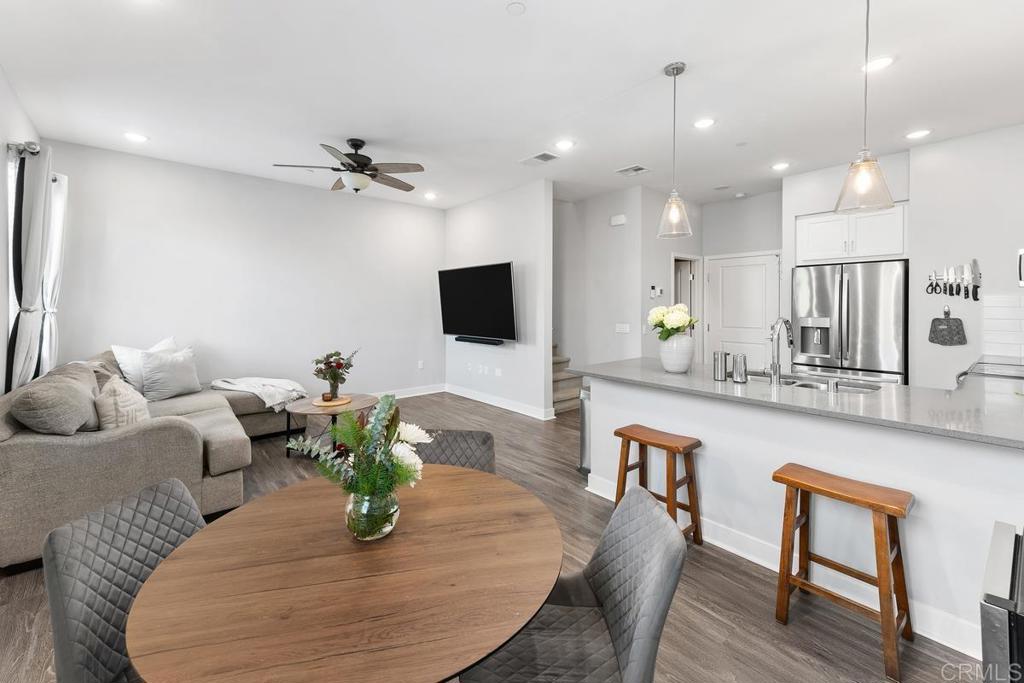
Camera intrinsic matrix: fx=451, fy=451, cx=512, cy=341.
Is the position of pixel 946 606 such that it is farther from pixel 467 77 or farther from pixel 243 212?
pixel 243 212

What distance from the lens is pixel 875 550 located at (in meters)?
1.82

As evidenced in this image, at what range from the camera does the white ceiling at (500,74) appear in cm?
240

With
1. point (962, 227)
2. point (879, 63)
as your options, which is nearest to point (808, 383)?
point (879, 63)

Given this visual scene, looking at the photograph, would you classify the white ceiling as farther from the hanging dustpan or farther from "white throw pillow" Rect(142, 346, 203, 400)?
"white throw pillow" Rect(142, 346, 203, 400)

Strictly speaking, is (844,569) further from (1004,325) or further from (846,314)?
(846,314)

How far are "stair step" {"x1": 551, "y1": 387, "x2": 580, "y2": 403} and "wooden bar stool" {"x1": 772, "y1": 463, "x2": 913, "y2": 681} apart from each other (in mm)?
3918

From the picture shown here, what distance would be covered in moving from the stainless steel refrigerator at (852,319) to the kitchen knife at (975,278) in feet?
1.94

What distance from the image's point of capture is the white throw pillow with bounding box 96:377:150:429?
2.66m

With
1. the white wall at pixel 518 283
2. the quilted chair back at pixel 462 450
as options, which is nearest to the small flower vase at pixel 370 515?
the quilted chair back at pixel 462 450

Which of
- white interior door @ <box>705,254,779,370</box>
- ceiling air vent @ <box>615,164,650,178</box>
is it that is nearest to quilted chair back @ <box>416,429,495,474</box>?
ceiling air vent @ <box>615,164,650,178</box>

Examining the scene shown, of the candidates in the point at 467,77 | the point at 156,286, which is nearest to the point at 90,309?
the point at 156,286

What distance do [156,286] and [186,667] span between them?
5.25m

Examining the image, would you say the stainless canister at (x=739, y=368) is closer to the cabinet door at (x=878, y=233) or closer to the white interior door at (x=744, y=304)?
the cabinet door at (x=878, y=233)

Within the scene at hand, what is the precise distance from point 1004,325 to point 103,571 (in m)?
5.91
